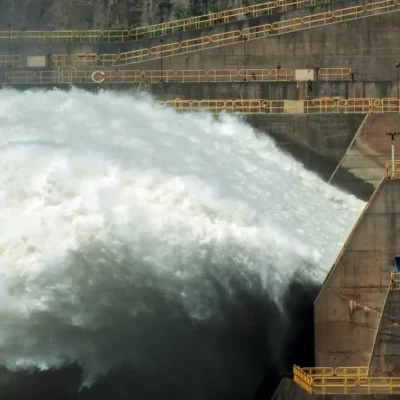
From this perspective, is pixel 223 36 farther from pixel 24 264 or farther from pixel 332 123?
pixel 24 264

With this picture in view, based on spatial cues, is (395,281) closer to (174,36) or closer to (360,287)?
(360,287)

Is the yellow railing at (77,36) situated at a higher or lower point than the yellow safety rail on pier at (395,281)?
higher

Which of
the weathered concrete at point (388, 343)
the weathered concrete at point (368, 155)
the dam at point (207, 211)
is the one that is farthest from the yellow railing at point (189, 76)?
the weathered concrete at point (388, 343)

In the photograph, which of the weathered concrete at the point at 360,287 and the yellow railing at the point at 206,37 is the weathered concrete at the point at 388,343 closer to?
the weathered concrete at the point at 360,287

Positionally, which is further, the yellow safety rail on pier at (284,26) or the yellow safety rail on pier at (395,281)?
the yellow safety rail on pier at (284,26)

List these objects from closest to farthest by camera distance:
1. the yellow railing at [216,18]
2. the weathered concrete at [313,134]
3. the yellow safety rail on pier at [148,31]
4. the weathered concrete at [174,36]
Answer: the weathered concrete at [313,134] → the weathered concrete at [174,36] → the yellow railing at [216,18] → the yellow safety rail on pier at [148,31]

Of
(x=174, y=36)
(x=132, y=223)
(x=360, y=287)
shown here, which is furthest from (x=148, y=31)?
(x=360, y=287)

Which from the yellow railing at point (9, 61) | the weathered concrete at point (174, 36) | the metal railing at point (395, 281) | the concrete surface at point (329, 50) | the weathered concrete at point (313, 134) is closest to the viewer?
the metal railing at point (395, 281)

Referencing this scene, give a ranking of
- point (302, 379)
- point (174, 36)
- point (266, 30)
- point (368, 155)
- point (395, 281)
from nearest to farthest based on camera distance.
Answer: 1. point (302, 379)
2. point (395, 281)
3. point (368, 155)
4. point (266, 30)
5. point (174, 36)
